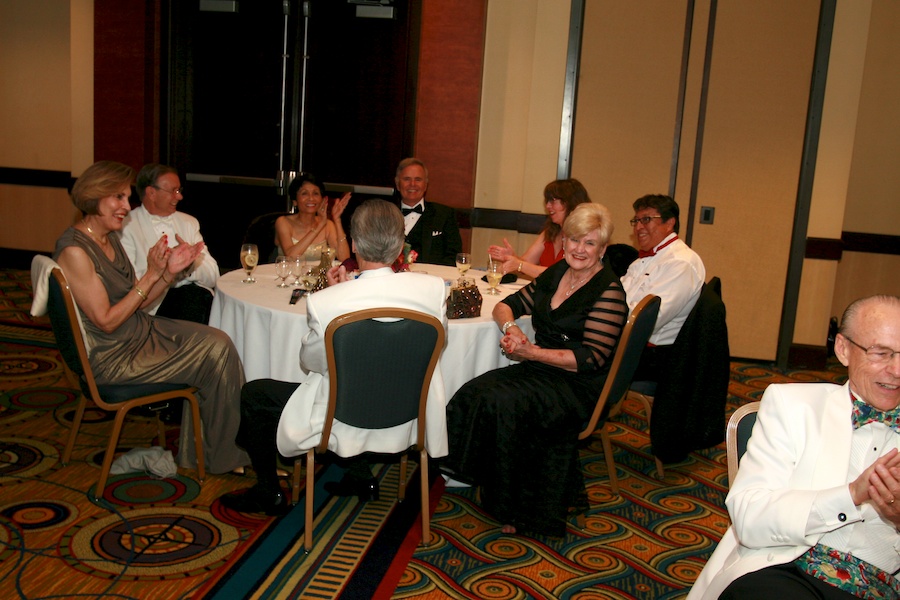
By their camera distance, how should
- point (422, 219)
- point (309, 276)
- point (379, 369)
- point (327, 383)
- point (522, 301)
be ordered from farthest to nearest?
point (422, 219) < point (309, 276) < point (522, 301) < point (327, 383) < point (379, 369)

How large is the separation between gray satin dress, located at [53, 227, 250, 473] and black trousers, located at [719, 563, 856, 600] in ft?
7.55

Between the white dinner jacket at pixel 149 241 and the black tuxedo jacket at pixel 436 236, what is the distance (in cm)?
134

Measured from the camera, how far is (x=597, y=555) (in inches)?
123

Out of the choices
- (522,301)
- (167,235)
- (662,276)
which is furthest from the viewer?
(167,235)

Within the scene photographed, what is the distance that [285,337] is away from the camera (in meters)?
3.40

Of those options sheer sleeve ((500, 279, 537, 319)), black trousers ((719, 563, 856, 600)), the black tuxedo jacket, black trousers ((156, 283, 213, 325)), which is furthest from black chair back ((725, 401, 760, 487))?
the black tuxedo jacket

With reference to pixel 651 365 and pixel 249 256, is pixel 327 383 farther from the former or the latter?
pixel 651 365

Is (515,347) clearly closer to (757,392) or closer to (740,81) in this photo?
(757,392)

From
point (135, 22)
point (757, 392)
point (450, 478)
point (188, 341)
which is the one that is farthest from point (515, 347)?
point (135, 22)

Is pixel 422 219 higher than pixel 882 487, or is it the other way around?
pixel 422 219

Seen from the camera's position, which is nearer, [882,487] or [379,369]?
[882,487]

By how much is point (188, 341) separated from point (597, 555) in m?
1.89

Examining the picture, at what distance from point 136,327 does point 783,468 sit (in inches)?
103

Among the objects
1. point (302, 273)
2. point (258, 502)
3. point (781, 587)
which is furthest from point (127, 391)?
point (781, 587)
